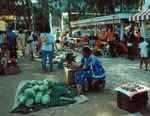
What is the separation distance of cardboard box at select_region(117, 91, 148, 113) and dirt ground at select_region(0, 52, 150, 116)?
0.12m

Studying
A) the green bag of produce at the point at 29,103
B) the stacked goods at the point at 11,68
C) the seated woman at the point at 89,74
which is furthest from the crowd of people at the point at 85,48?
the green bag of produce at the point at 29,103

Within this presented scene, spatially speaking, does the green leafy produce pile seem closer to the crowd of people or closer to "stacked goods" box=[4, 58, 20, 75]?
the crowd of people

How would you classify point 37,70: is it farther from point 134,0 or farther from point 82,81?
point 134,0

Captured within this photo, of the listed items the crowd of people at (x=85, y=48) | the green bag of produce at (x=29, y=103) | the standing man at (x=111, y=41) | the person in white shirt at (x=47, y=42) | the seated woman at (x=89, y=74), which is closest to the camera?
the green bag of produce at (x=29, y=103)

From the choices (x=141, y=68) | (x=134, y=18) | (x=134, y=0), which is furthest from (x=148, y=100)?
(x=134, y=0)

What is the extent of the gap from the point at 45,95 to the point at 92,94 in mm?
1469

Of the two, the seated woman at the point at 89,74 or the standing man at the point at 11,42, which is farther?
the standing man at the point at 11,42

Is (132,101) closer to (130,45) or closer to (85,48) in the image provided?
(85,48)

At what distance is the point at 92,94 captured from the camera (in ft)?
34.2

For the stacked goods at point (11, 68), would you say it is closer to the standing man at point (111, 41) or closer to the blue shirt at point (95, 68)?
the blue shirt at point (95, 68)

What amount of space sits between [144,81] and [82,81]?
2.87 metres

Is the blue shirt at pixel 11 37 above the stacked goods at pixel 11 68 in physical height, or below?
above

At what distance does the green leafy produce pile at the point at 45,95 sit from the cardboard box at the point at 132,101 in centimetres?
129

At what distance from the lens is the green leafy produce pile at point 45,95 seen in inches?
365
